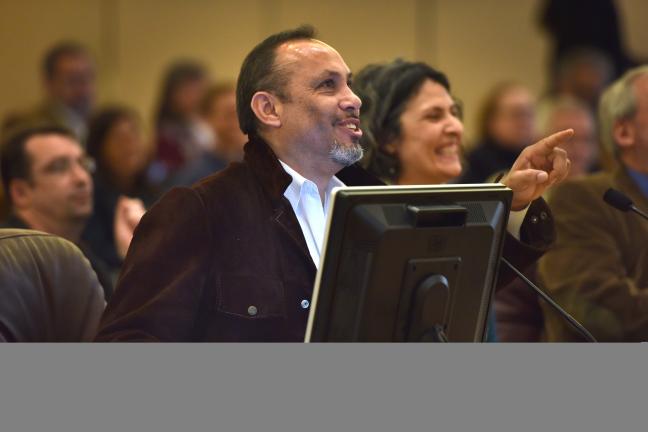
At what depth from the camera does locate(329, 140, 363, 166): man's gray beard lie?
7.77 ft

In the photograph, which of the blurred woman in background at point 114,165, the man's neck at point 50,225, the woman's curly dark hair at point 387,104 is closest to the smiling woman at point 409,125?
the woman's curly dark hair at point 387,104

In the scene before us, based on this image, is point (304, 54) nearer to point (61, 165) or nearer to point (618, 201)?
point (618, 201)

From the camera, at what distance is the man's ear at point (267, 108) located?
2416mm

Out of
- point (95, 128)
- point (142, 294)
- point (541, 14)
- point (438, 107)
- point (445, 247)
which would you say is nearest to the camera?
point (445, 247)

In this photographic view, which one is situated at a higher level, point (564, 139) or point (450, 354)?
point (564, 139)

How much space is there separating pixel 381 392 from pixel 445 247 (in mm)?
461

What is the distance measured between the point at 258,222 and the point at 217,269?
13 cm

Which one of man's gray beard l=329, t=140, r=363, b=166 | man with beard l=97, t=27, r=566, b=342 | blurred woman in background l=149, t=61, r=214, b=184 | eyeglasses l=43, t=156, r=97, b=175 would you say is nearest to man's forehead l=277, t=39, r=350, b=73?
man with beard l=97, t=27, r=566, b=342

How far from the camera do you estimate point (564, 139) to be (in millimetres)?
2357

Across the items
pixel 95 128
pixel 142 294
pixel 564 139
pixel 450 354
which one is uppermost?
pixel 564 139

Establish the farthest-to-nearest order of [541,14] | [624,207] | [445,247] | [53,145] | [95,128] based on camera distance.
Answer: [541,14] → [95,128] → [53,145] → [624,207] → [445,247]

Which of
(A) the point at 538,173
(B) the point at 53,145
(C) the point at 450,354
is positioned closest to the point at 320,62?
(A) the point at 538,173

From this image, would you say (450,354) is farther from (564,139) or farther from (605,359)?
(564,139)

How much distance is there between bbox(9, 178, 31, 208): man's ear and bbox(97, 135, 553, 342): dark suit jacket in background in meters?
1.48
